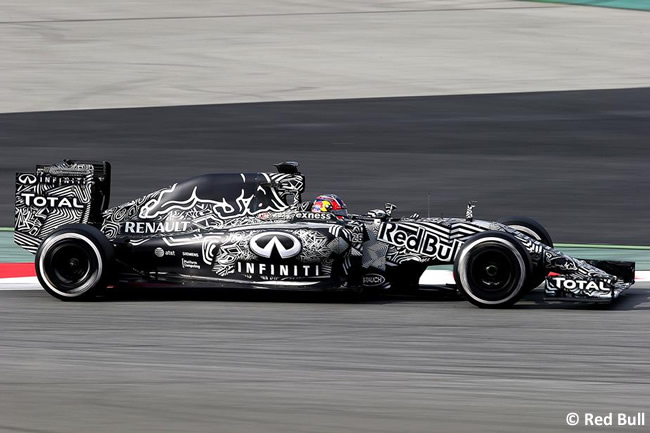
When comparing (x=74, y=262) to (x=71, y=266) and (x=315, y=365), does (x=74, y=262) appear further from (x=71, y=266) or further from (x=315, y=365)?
(x=315, y=365)

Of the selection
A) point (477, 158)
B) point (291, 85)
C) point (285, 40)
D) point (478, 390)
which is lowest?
point (478, 390)

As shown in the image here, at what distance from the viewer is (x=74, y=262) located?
9609mm

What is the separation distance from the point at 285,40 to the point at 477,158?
27.8 feet

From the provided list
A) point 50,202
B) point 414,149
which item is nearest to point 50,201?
point 50,202

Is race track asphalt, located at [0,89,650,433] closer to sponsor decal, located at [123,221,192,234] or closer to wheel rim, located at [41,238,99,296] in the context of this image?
wheel rim, located at [41,238,99,296]

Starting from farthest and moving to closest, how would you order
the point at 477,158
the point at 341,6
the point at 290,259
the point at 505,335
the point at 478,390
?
the point at 341,6 < the point at 477,158 < the point at 290,259 < the point at 505,335 < the point at 478,390

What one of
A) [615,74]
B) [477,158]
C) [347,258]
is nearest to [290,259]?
[347,258]

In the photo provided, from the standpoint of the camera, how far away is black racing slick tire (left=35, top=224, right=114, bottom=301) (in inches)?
375

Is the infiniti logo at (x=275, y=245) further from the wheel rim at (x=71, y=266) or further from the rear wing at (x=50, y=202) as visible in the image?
the rear wing at (x=50, y=202)

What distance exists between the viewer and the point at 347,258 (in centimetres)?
933

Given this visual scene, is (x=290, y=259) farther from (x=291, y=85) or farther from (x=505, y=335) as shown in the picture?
(x=291, y=85)

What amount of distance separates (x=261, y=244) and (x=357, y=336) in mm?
1611

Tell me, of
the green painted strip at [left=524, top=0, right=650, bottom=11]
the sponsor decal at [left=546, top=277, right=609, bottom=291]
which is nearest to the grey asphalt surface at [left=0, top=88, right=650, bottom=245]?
the sponsor decal at [left=546, top=277, right=609, bottom=291]

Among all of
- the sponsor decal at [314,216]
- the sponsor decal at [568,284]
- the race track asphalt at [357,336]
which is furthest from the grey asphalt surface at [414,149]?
the sponsor decal at [314,216]
